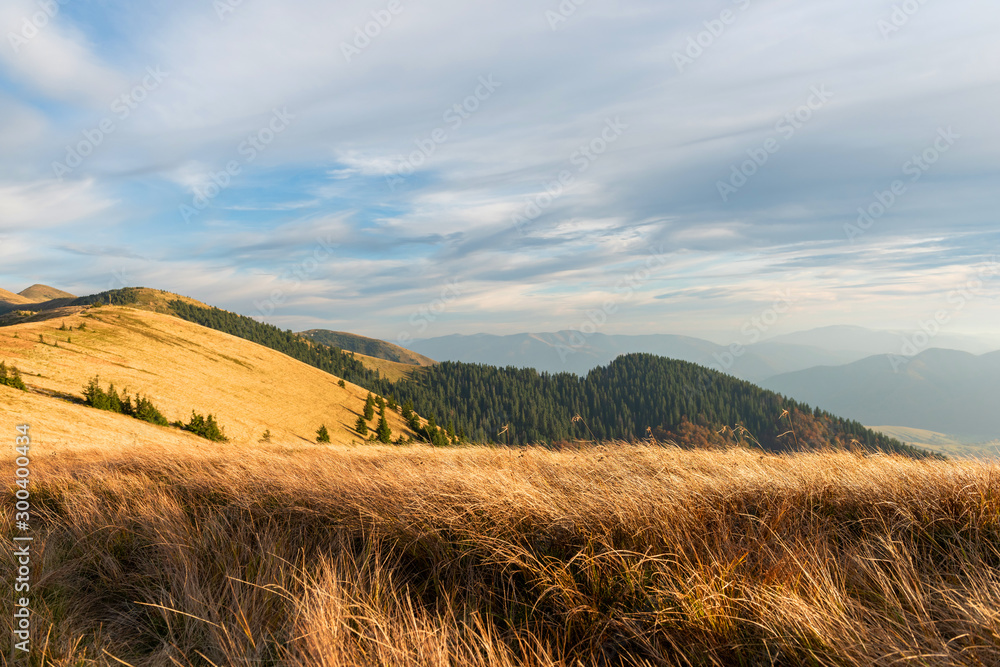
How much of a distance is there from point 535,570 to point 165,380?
221 ft

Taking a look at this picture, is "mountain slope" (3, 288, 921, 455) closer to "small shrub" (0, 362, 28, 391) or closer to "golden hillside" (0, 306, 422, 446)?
"golden hillside" (0, 306, 422, 446)

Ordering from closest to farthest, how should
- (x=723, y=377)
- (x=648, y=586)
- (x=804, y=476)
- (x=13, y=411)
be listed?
(x=648, y=586)
(x=804, y=476)
(x=13, y=411)
(x=723, y=377)

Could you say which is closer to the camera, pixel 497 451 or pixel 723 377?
pixel 497 451

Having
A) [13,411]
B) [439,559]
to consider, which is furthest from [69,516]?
[13,411]

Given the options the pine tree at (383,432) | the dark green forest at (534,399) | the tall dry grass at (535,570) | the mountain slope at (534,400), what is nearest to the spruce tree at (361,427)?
the pine tree at (383,432)

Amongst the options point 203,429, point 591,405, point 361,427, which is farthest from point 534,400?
point 203,429

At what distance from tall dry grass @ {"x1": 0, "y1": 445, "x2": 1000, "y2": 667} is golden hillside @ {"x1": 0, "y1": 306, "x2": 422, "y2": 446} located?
18.2m

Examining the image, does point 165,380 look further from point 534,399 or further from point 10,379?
point 534,399

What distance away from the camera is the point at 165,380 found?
183ft

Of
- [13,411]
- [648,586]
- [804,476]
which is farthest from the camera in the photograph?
[13,411]

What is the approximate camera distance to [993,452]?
18.0 feet

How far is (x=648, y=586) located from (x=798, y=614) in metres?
0.83

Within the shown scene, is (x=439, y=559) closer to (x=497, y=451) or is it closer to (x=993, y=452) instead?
(x=497, y=451)

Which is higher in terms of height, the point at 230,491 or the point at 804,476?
the point at 804,476
